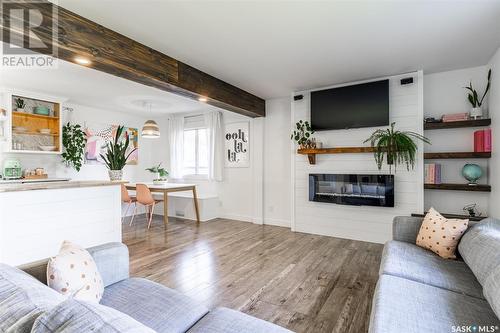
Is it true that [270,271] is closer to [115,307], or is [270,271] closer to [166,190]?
[115,307]

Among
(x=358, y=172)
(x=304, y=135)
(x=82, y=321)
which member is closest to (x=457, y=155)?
(x=358, y=172)

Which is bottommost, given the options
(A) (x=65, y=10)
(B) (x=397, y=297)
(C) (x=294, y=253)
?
(C) (x=294, y=253)

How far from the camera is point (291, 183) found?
453 cm

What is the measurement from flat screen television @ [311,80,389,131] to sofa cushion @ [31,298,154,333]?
383 cm

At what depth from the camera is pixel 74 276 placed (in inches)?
47.1

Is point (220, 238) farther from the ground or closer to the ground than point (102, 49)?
closer to the ground

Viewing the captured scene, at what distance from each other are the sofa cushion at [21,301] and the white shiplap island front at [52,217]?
5.67ft

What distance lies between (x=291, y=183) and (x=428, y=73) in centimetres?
257

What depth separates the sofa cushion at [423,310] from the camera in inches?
45.5

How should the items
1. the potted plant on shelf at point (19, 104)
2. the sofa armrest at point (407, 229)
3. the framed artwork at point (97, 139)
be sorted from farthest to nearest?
the framed artwork at point (97, 139) → the potted plant on shelf at point (19, 104) → the sofa armrest at point (407, 229)

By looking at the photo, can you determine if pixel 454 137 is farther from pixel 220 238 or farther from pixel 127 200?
pixel 127 200

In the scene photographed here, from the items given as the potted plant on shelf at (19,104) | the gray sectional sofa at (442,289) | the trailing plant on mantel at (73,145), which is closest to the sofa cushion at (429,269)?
the gray sectional sofa at (442,289)

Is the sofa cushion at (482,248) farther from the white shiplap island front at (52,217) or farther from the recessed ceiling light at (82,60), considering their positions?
the white shiplap island front at (52,217)

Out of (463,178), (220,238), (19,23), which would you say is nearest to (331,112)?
(463,178)
